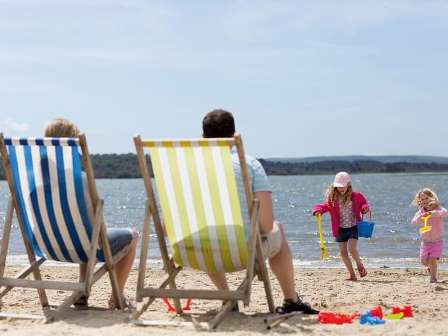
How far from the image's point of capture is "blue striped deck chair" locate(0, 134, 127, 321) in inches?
184

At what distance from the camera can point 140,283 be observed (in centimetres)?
464

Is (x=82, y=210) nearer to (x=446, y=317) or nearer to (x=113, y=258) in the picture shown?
(x=113, y=258)

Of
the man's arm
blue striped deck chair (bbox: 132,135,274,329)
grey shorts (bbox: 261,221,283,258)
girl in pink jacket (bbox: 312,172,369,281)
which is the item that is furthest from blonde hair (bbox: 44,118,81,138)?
girl in pink jacket (bbox: 312,172,369,281)

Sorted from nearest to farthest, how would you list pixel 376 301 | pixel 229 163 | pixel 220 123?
pixel 229 163, pixel 220 123, pixel 376 301

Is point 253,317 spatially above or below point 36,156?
below

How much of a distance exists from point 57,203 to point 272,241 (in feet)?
4.41

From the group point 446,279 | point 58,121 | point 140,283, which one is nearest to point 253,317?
point 140,283

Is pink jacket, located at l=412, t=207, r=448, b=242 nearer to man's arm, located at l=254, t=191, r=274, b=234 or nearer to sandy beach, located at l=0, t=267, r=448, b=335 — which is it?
sandy beach, located at l=0, t=267, r=448, b=335

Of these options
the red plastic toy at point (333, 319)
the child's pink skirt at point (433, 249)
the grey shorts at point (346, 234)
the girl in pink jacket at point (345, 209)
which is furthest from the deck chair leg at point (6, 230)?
the child's pink skirt at point (433, 249)

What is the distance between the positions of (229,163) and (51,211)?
3.92 feet

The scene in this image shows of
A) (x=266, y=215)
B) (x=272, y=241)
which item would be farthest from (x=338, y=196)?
(x=266, y=215)

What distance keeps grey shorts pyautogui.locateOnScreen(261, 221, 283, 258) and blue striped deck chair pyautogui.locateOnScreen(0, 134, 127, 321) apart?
996 millimetres

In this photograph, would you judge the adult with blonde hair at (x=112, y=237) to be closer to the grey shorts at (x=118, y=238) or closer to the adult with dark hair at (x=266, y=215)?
the grey shorts at (x=118, y=238)

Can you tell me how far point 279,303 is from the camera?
599cm
